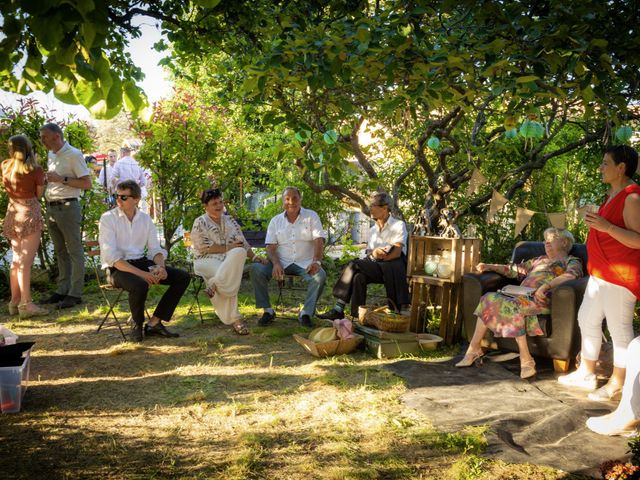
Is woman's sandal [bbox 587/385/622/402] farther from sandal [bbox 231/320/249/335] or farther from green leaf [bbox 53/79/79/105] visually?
green leaf [bbox 53/79/79/105]

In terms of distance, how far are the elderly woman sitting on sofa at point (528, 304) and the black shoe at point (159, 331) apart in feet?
8.59

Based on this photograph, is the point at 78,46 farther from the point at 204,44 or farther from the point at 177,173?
the point at 177,173

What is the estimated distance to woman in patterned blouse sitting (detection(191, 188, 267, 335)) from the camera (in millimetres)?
5676

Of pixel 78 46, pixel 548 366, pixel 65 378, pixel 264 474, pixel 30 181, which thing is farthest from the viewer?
pixel 30 181

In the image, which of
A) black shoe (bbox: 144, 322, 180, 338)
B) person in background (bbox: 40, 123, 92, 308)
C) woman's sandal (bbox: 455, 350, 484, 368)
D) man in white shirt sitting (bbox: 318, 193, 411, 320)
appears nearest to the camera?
woman's sandal (bbox: 455, 350, 484, 368)

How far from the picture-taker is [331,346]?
4891mm

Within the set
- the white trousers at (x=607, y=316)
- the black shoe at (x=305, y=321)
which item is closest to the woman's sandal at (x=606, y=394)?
the white trousers at (x=607, y=316)

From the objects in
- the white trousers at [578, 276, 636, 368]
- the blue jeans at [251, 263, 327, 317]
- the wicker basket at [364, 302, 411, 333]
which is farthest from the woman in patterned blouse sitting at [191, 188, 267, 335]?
the white trousers at [578, 276, 636, 368]

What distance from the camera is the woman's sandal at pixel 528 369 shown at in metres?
4.40

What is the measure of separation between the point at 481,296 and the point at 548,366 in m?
0.75

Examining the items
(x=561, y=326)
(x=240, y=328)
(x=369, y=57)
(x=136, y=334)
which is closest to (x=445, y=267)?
(x=561, y=326)

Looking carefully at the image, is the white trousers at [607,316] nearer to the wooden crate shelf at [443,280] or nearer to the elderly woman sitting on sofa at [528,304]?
the elderly woman sitting on sofa at [528,304]

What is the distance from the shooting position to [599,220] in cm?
376

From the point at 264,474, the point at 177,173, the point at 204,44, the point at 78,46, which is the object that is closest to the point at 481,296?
the point at 264,474
